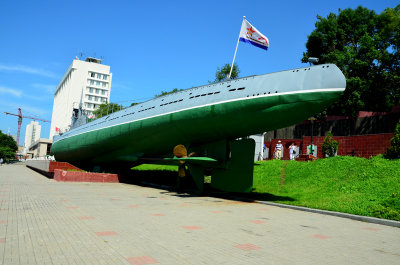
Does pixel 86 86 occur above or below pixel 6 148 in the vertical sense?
above

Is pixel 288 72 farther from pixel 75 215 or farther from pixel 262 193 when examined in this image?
pixel 75 215

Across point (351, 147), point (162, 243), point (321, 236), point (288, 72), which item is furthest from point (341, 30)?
point (162, 243)

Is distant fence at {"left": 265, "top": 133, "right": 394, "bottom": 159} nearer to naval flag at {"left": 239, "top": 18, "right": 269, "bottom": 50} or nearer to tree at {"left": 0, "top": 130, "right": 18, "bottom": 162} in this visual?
naval flag at {"left": 239, "top": 18, "right": 269, "bottom": 50}

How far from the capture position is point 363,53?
32.2 m

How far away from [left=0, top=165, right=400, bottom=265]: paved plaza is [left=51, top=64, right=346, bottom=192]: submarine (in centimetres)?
393

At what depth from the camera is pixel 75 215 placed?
26.2 ft

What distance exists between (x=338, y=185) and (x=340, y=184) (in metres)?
0.12

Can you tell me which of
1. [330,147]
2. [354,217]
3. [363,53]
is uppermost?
[363,53]

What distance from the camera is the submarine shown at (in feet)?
37.2

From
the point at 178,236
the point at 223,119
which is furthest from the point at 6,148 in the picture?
the point at 178,236

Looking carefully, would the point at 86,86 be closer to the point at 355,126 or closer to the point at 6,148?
the point at 6,148

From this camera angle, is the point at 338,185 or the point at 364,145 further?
the point at 364,145

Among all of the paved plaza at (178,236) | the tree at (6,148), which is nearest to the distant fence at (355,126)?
the paved plaza at (178,236)

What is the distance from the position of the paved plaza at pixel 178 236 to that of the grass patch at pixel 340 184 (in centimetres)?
151
